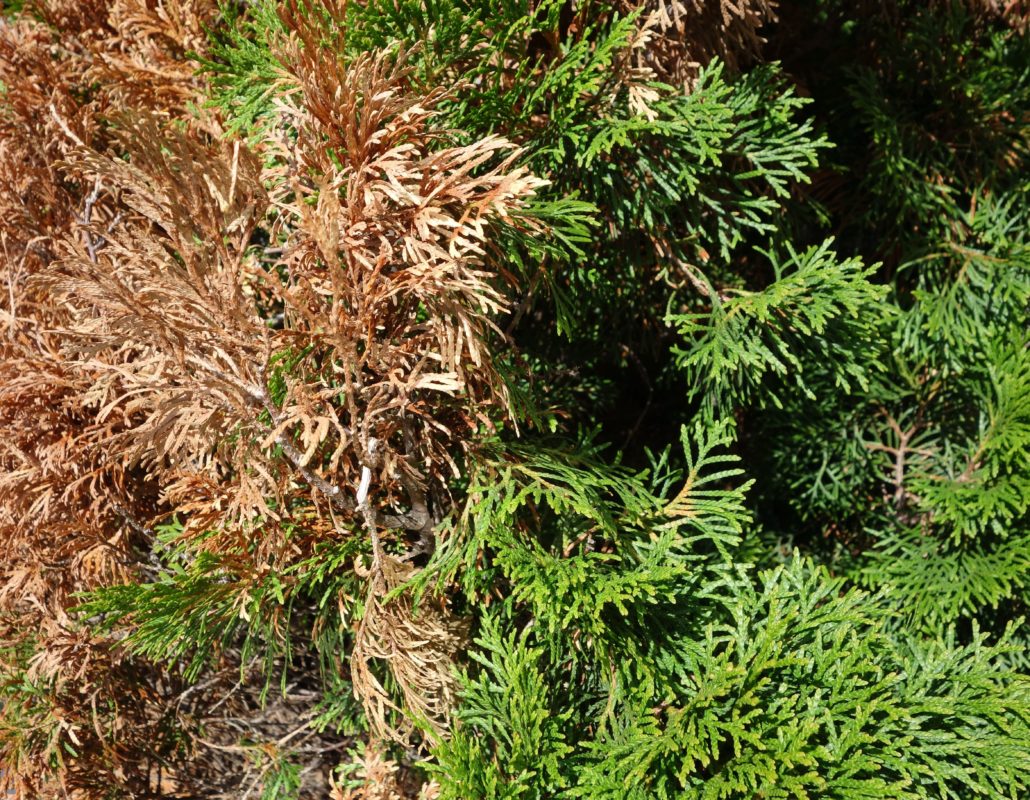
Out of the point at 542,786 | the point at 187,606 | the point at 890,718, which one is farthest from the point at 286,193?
the point at 890,718

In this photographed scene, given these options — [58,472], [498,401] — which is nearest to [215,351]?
[498,401]

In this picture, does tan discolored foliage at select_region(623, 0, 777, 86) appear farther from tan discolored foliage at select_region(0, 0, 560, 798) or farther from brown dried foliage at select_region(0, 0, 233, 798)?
brown dried foliage at select_region(0, 0, 233, 798)

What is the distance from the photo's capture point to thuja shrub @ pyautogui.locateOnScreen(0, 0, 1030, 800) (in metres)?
1.58

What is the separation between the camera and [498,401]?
A: 1890mm

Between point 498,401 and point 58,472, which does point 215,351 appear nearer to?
point 498,401

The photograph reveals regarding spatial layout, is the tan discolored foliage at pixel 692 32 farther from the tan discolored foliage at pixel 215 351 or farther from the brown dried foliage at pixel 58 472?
the brown dried foliage at pixel 58 472

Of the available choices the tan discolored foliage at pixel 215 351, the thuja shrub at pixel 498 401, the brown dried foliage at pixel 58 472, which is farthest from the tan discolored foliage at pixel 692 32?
the brown dried foliage at pixel 58 472

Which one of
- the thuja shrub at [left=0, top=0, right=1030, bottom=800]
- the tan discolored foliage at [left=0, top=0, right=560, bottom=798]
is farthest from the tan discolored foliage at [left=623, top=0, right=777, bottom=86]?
the tan discolored foliage at [left=0, top=0, right=560, bottom=798]

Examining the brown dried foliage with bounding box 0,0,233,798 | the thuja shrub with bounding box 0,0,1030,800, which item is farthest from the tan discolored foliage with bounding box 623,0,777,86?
the brown dried foliage with bounding box 0,0,233,798

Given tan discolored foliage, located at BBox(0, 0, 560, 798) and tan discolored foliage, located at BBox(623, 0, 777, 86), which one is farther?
tan discolored foliage, located at BBox(623, 0, 777, 86)

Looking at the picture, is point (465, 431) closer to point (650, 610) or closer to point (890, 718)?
point (650, 610)

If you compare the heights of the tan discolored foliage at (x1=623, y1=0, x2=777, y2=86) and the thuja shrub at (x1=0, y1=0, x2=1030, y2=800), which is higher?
the tan discolored foliage at (x1=623, y1=0, x2=777, y2=86)

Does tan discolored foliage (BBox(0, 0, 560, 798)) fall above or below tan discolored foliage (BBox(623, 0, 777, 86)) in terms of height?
below

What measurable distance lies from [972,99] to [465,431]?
221 cm
